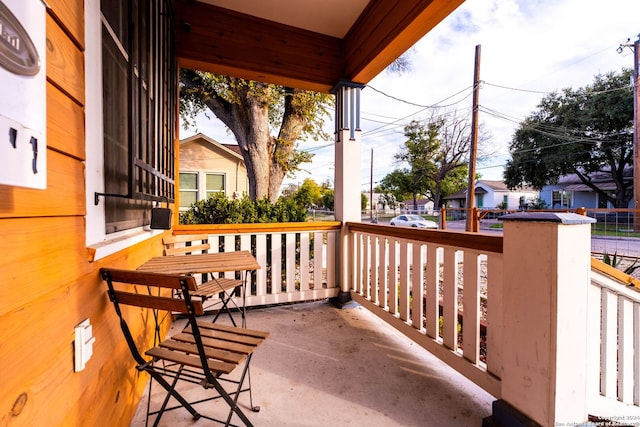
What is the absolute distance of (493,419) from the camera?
1.36 meters

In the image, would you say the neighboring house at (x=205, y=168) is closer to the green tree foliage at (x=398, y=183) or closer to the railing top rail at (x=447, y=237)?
the railing top rail at (x=447, y=237)

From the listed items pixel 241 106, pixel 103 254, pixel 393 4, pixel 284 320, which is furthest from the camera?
pixel 241 106

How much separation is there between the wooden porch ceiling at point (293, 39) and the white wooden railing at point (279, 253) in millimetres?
1569

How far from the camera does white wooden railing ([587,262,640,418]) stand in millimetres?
1363

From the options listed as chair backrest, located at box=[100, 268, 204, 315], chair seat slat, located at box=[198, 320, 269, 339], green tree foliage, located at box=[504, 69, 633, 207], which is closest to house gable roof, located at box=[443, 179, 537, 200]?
green tree foliage, located at box=[504, 69, 633, 207]

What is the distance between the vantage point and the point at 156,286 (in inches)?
39.1

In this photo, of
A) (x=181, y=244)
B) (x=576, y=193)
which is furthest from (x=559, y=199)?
(x=181, y=244)

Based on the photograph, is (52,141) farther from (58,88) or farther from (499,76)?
(499,76)

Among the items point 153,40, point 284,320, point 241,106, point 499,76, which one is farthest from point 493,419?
point 499,76

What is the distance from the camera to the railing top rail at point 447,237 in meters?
1.47

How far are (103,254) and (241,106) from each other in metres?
4.97

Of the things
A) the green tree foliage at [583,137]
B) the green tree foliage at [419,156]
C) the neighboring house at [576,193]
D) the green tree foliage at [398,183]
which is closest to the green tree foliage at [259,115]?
the green tree foliage at [583,137]

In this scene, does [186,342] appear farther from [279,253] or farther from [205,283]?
[279,253]

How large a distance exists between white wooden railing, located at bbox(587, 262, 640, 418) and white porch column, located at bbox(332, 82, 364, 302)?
1.96m
